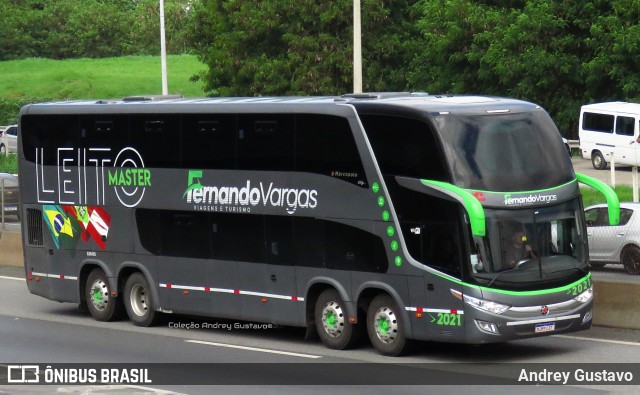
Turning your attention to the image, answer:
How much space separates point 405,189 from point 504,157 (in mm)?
1324

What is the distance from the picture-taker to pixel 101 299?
2152cm

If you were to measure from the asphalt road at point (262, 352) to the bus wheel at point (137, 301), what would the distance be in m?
0.18

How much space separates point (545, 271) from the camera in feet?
53.8

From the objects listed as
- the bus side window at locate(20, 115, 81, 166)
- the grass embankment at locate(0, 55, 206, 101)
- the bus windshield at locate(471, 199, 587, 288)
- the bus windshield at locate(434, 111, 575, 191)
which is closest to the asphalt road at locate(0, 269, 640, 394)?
the bus windshield at locate(471, 199, 587, 288)

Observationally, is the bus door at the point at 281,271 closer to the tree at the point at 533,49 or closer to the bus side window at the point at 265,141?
the bus side window at the point at 265,141

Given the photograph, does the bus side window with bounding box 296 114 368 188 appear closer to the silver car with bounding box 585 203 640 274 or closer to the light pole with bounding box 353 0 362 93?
the silver car with bounding box 585 203 640 274

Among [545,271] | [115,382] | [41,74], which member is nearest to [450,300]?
[545,271]

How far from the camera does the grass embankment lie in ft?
312

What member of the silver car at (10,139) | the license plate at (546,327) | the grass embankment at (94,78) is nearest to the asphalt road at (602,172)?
Result: the license plate at (546,327)

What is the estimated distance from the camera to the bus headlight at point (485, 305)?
16.0 m

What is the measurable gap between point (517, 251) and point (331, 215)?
2.73 m

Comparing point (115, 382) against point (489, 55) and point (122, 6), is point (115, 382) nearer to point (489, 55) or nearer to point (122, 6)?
point (489, 55)

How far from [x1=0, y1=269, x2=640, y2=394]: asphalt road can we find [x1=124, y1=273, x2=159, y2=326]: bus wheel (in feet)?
0.59

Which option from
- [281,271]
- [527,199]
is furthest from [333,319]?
[527,199]
